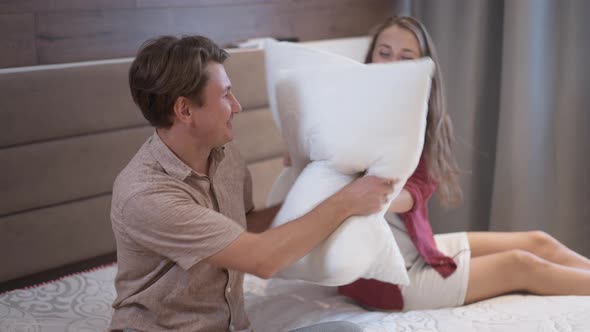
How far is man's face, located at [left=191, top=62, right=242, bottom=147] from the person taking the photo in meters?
1.45

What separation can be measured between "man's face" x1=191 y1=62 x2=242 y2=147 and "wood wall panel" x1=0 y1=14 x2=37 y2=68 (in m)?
0.81

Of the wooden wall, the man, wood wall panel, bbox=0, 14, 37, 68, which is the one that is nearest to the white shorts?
the man

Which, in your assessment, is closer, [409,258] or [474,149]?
[409,258]

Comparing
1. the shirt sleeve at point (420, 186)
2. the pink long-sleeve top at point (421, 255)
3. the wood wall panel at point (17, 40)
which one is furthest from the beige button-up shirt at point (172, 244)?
the wood wall panel at point (17, 40)

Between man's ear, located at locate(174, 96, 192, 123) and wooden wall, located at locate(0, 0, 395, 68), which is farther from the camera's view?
wooden wall, located at locate(0, 0, 395, 68)

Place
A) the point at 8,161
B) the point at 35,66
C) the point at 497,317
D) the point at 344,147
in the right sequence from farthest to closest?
the point at 35,66, the point at 8,161, the point at 497,317, the point at 344,147

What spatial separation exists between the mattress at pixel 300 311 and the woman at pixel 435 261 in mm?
41

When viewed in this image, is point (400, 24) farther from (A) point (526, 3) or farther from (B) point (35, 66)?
(B) point (35, 66)

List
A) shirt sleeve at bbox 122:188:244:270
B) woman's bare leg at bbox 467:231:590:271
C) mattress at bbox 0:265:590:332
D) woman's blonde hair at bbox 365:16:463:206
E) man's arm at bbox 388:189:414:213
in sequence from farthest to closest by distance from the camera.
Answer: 1. woman's bare leg at bbox 467:231:590:271
2. woman's blonde hair at bbox 365:16:463:206
3. man's arm at bbox 388:189:414:213
4. mattress at bbox 0:265:590:332
5. shirt sleeve at bbox 122:188:244:270

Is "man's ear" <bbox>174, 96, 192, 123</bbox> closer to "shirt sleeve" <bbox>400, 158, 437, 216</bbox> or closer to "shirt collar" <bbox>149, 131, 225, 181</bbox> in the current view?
"shirt collar" <bbox>149, 131, 225, 181</bbox>

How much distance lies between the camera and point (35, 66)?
1979 mm

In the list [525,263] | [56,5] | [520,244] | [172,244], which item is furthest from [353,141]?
[56,5]

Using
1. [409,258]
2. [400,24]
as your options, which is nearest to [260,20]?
[400,24]

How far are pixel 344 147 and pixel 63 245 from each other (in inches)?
36.9
